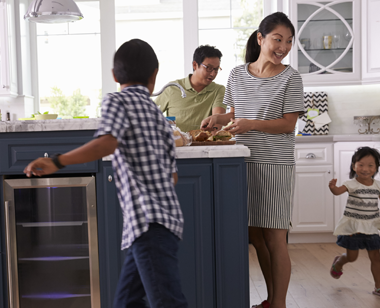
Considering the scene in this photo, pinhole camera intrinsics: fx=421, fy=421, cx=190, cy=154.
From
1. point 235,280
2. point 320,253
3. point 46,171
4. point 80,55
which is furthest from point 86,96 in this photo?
point 46,171

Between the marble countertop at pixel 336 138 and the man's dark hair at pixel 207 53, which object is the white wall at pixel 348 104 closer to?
the marble countertop at pixel 336 138

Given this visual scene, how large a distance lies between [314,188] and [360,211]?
1.05 m

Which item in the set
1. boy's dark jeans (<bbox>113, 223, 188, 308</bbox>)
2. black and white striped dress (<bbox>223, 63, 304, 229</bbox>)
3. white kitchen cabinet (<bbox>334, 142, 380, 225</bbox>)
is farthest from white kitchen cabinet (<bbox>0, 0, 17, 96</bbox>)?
boy's dark jeans (<bbox>113, 223, 188, 308</bbox>)

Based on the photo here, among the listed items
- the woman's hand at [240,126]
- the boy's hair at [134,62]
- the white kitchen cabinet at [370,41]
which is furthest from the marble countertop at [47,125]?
the white kitchen cabinet at [370,41]

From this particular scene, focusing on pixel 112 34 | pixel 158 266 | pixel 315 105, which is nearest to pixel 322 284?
pixel 158 266

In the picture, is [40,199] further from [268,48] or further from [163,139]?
[268,48]

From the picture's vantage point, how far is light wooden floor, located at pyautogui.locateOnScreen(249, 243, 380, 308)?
7.45 feet

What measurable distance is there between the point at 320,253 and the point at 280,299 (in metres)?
1.58

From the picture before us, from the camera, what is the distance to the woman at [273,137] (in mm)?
1796

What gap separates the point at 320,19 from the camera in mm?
3896

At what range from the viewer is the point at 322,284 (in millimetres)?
2562

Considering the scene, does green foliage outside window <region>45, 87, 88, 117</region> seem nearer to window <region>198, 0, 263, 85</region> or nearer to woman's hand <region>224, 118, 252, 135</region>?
window <region>198, 0, 263, 85</region>

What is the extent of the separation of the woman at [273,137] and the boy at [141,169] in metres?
0.69

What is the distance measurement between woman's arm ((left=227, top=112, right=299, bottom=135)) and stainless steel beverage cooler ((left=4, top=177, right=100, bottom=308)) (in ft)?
2.20
